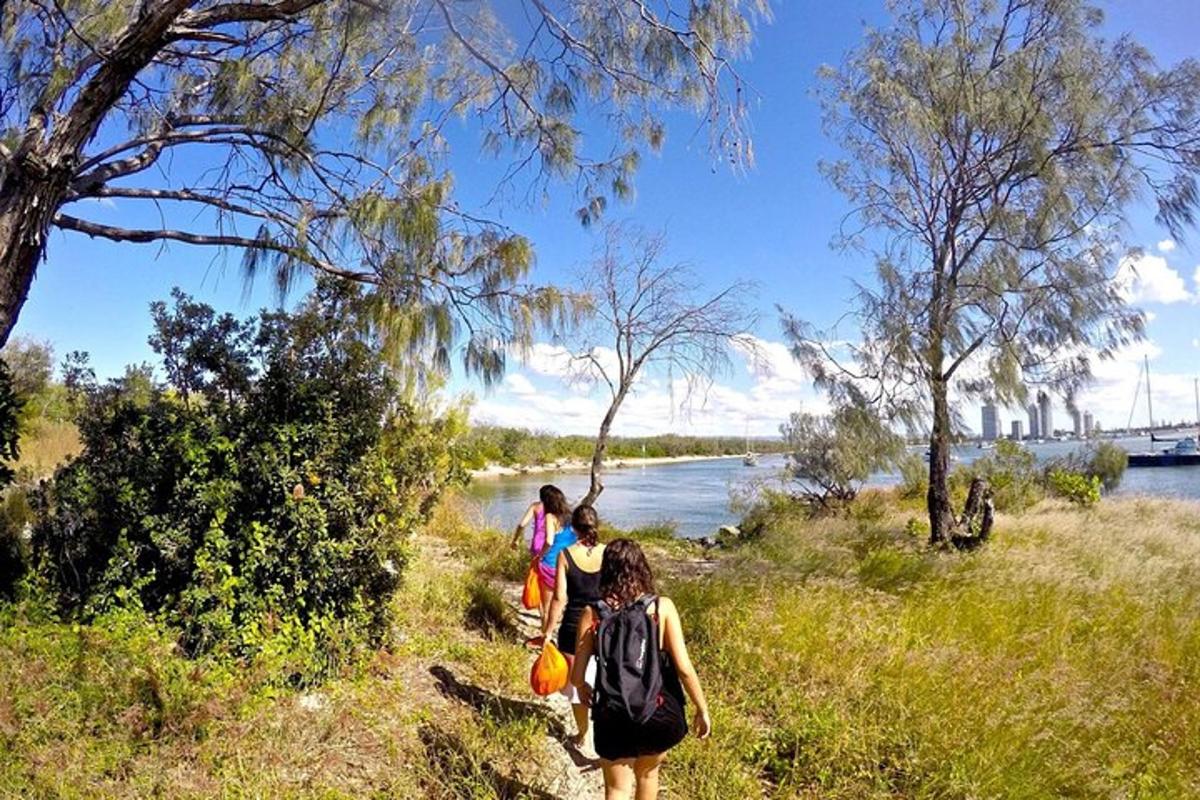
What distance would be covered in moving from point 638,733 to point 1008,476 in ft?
61.1

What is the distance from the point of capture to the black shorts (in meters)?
2.86

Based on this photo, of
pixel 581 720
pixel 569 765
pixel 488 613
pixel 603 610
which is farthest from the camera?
pixel 488 613

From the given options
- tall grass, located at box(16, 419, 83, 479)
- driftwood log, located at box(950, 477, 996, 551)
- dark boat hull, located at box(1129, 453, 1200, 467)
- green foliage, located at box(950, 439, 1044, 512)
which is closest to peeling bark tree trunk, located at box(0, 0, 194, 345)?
tall grass, located at box(16, 419, 83, 479)

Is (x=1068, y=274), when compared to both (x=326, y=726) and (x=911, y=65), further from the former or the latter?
(x=326, y=726)

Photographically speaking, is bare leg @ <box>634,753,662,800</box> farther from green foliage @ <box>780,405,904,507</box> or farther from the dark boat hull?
the dark boat hull

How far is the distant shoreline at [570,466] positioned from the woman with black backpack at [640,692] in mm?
23155

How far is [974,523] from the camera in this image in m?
11.9

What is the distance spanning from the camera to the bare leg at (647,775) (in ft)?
9.59

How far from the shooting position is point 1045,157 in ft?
30.5

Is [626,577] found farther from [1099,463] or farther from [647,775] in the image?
[1099,463]

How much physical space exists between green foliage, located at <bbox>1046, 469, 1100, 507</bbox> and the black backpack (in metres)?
16.7

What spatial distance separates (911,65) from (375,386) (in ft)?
29.9

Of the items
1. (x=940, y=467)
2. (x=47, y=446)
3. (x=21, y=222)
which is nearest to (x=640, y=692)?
(x=21, y=222)

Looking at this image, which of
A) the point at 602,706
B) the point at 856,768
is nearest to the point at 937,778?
the point at 856,768
